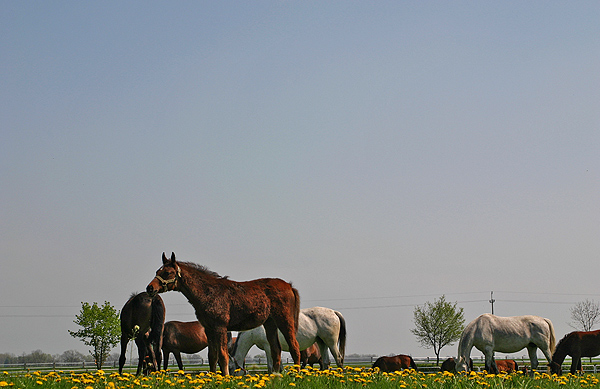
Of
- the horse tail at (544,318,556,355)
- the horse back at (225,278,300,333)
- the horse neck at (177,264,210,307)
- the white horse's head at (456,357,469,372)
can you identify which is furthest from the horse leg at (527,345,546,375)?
the horse neck at (177,264,210,307)

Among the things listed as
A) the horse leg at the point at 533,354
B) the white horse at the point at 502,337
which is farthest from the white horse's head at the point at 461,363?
the horse leg at the point at 533,354

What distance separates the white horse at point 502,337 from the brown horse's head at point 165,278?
12789 mm

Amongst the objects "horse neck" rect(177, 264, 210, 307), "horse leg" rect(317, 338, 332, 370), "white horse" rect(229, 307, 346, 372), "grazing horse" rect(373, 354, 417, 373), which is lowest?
"grazing horse" rect(373, 354, 417, 373)

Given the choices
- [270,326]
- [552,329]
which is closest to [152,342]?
[270,326]

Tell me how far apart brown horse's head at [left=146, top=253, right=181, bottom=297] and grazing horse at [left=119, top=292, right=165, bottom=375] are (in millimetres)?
5938

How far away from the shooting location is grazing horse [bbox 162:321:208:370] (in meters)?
25.8

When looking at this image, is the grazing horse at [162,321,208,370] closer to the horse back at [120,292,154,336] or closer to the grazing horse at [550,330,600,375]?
the horse back at [120,292,154,336]

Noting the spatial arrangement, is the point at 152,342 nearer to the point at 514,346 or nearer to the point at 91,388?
the point at 91,388

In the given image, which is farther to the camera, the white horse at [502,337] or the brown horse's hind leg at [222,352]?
the white horse at [502,337]

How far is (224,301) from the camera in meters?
11.6

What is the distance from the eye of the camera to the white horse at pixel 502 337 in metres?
20.7

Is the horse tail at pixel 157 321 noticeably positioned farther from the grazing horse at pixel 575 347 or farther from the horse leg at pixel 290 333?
the grazing horse at pixel 575 347

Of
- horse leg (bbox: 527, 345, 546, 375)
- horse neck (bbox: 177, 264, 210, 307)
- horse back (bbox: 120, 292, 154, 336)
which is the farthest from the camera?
horse leg (bbox: 527, 345, 546, 375)

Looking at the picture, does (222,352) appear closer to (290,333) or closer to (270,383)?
(290,333)
